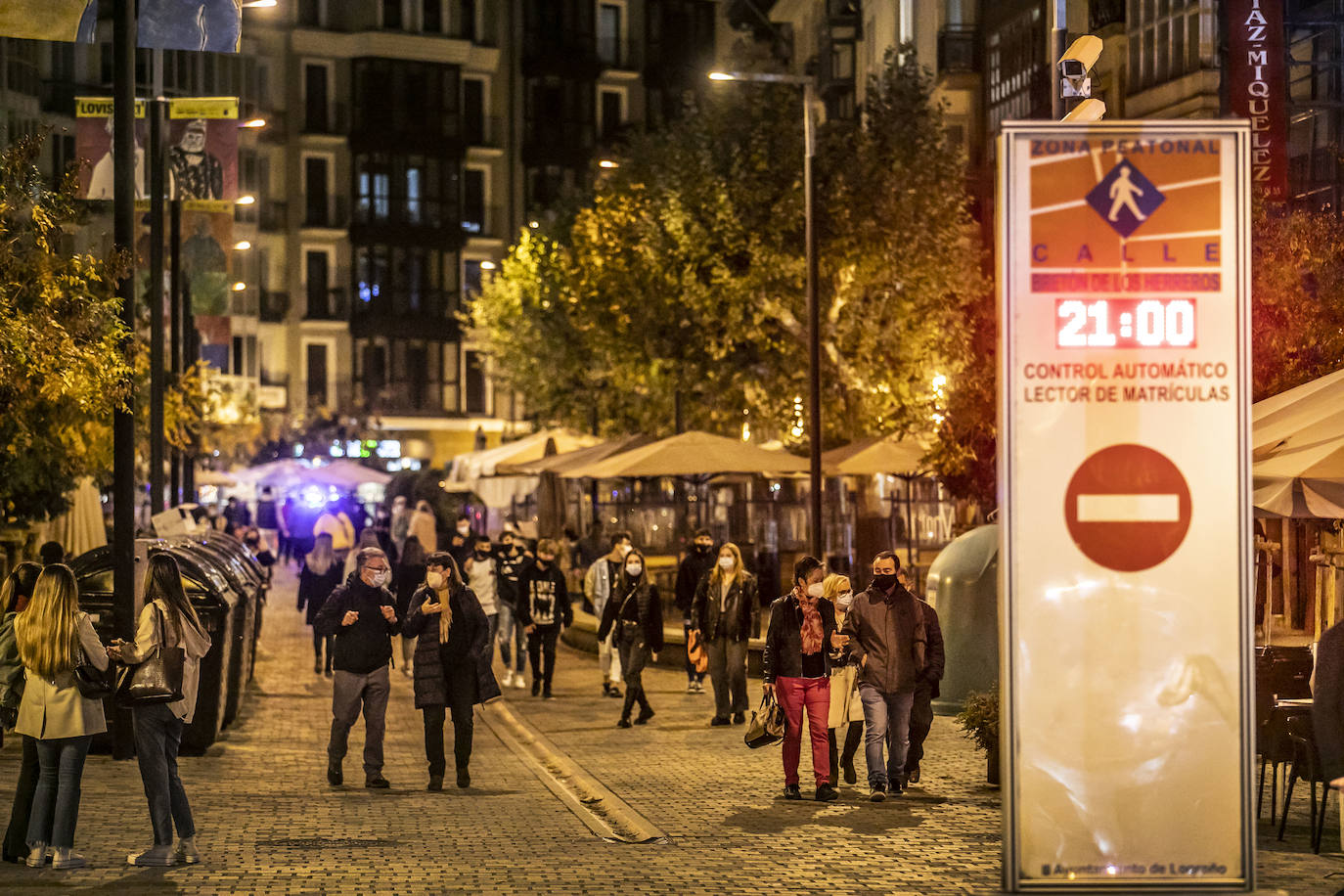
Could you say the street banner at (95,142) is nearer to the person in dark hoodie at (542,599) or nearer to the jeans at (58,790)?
the person in dark hoodie at (542,599)

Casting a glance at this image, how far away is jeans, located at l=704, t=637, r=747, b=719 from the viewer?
54.9 ft

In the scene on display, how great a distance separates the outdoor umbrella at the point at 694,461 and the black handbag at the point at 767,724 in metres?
13.3

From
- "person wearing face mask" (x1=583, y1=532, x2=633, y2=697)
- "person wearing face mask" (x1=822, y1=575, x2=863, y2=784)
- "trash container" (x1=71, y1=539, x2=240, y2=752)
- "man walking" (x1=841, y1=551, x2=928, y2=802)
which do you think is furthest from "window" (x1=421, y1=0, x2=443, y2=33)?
"man walking" (x1=841, y1=551, x2=928, y2=802)

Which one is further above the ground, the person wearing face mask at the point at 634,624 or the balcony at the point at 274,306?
the balcony at the point at 274,306

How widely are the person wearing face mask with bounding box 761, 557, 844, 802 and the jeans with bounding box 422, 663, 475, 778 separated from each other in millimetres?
2240

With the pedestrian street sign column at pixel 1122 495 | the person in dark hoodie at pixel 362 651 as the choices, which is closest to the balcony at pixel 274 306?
the person in dark hoodie at pixel 362 651

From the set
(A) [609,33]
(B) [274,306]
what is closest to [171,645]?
(B) [274,306]

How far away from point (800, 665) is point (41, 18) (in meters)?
6.99

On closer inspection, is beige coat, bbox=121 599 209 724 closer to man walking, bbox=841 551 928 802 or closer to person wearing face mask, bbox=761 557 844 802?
person wearing face mask, bbox=761 557 844 802

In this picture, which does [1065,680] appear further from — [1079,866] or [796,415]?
[796,415]

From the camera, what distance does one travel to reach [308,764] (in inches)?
573

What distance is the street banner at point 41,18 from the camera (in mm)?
13305

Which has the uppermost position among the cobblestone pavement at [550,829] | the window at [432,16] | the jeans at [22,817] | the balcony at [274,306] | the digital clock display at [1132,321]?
the window at [432,16]

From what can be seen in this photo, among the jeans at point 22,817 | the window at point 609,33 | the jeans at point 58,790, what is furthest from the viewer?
the window at point 609,33
